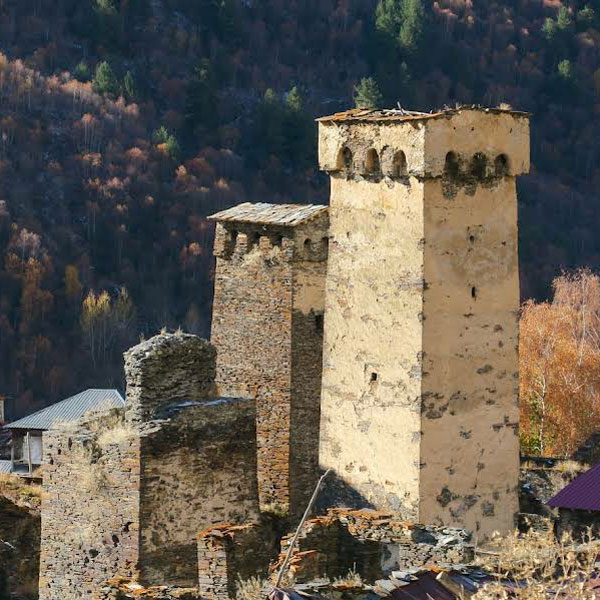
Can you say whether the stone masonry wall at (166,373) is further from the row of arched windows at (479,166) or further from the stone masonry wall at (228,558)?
the row of arched windows at (479,166)

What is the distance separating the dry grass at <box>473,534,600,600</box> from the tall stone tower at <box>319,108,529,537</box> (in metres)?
1.98

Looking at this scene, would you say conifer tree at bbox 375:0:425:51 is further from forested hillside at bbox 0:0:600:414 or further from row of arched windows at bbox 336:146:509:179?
row of arched windows at bbox 336:146:509:179

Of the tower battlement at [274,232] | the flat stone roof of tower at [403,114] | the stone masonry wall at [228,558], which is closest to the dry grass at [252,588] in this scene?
the stone masonry wall at [228,558]

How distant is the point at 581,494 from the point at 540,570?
6540 mm

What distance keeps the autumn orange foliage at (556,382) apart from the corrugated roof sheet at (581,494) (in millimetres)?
12598

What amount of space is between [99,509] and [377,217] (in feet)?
15.3

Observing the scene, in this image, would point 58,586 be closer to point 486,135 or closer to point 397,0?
point 486,135

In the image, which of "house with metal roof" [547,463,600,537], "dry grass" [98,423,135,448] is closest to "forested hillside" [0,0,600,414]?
"house with metal roof" [547,463,600,537]

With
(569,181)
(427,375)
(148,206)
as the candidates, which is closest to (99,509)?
(427,375)

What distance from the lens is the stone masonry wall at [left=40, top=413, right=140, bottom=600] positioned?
24.6 meters

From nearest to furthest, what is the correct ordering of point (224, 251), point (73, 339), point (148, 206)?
point (224, 251), point (73, 339), point (148, 206)

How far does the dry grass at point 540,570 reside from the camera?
62.8 feet

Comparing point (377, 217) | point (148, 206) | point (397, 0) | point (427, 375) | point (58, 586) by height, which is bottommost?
point (58, 586)

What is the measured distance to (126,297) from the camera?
281ft
